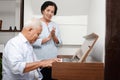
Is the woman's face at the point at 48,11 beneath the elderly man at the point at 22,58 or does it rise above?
above

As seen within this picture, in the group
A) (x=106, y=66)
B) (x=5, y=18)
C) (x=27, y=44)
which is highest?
(x=5, y=18)

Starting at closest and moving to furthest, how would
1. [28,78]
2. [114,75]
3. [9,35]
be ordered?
[114,75], [28,78], [9,35]

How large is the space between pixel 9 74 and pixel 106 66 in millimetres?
798

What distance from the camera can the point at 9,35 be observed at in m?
3.75

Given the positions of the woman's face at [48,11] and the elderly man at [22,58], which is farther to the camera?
the woman's face at [48,11]

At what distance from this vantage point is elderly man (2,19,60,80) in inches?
69.9

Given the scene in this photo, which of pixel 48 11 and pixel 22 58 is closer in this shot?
pixel 22 58

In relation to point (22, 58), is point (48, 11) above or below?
above

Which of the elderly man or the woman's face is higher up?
the woman's face

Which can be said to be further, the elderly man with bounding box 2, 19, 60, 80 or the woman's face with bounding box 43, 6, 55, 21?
the woman's face with bounding box 43, 6, 55, 21

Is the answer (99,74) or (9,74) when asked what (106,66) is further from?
(9,74)

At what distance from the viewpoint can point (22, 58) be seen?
1.84 metres

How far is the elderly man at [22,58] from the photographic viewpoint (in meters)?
1.78

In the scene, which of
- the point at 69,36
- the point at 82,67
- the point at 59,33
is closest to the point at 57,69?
the point at 82,67
